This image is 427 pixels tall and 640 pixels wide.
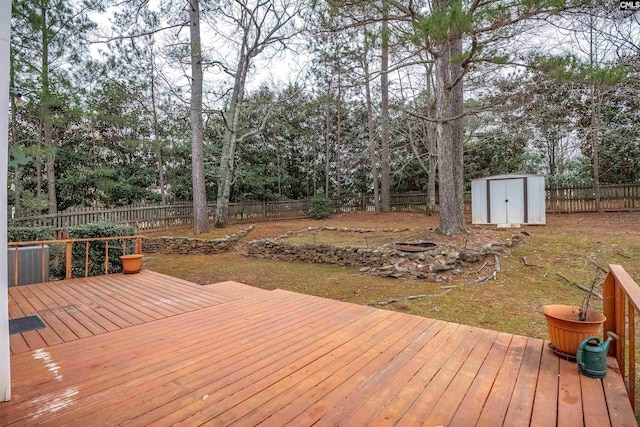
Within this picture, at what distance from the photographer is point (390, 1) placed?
560cm

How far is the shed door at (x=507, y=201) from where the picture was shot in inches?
388

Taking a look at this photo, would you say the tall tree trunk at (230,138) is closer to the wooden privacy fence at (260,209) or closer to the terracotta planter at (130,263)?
the wooden privacy fence at (260,209)

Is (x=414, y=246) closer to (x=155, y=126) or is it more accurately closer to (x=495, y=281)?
(x=495, y=281)

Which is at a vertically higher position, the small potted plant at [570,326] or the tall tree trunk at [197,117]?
the tall tree trunk at [197,117]

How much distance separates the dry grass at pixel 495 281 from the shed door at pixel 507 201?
868 mm

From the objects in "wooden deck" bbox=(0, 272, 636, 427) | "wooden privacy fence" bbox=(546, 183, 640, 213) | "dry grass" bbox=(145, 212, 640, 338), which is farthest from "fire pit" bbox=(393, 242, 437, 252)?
"wooden privacy fence" bbox=(546, 183, 640, 213)

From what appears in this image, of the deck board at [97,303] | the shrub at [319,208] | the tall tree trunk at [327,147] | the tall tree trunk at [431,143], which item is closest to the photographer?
the deck board at [97,303]

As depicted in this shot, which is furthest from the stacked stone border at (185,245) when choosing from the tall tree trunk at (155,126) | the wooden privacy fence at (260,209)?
the tall tree trunk at (155,126)

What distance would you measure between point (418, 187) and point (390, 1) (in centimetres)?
1294

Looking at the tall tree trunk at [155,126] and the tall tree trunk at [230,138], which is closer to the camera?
the tall tree trunk at [230,138]

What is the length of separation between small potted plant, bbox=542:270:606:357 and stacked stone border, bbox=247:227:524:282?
3.27 m

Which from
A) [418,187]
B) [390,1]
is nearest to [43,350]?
[390,1]

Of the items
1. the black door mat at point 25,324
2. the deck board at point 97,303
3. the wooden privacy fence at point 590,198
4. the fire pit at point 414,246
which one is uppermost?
the wooden privacy fence at point 590,198

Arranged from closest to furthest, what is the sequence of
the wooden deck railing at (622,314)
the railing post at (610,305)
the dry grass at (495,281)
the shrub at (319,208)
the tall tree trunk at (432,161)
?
1. the wooden deck railing at (622,314)
2. the railing post at (610,305)
3. the dry grass at (495,281)
4. the tall tree trunk at (432,161)
5. the shrub at (319,208)
